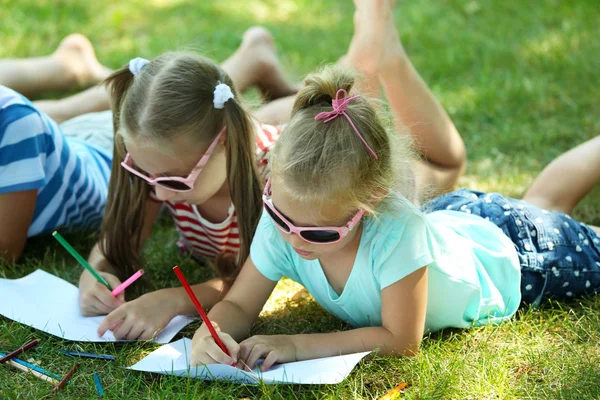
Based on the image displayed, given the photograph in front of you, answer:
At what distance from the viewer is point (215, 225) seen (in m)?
2.25

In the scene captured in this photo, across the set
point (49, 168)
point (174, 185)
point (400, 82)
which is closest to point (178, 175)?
point (174, 185)

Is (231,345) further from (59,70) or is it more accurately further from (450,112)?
(59,70)

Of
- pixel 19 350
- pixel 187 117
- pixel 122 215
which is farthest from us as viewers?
pixel 122 215

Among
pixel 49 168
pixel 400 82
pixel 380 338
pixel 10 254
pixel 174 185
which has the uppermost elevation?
pixel 400 82

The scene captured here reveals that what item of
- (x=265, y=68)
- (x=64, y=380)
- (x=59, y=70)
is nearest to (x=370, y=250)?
(x=64, y=380)

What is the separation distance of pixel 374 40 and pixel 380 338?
1.08 meters

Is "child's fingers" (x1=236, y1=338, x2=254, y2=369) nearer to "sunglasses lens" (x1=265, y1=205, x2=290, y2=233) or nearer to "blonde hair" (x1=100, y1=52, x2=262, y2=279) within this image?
"sunglasses lens" (x1=265, y1=205, x2=290, y2=233)

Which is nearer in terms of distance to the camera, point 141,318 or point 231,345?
point 231,345

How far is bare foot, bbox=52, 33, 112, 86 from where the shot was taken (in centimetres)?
349

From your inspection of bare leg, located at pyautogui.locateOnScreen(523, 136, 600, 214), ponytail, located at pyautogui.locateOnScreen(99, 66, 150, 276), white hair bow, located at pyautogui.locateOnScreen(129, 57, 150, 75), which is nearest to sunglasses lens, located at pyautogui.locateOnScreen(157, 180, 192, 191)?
ponytail, located at pyautogui.locateOnScreen(99, 66, 150, 276)

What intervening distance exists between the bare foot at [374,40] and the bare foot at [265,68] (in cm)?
70

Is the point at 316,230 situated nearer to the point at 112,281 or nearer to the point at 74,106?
the point at 112,281

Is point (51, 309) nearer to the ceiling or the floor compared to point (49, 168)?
nearer to the floor

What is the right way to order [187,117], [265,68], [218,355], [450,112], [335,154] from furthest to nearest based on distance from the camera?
[450,112] → [265,68] → [187,117] → [218,355] → [335,154]
